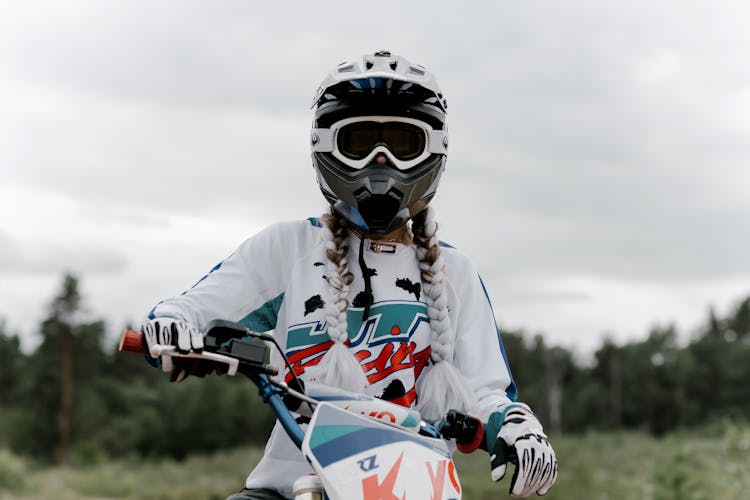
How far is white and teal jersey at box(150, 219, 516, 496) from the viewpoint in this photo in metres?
3.10

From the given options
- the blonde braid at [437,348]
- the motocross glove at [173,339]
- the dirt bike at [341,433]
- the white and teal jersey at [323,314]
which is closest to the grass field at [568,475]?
the white and teal jersey at [323,314]

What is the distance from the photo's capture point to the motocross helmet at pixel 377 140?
311 cm

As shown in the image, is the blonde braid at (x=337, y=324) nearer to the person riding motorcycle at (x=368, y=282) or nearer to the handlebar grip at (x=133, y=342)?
the person riding motorcycle at (x=368, y=282)

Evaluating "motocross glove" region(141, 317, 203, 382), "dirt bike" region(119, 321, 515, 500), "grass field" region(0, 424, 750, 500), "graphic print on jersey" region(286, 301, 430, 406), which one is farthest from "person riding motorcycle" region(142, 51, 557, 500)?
"grass field" region(0, 424, 750, 500)

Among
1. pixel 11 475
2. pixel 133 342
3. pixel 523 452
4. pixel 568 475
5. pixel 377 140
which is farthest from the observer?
pixel 568 475

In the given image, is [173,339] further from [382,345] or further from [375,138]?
[375,138]

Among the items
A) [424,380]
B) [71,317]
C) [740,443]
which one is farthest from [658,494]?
[71,317]

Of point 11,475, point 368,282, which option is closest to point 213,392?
point 11,475

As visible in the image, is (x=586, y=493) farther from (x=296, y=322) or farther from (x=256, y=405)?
(x=256, y=405)

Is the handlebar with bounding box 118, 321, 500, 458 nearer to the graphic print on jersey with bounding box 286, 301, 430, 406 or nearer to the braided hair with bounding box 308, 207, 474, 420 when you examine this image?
the braided hair with bounding box 308, 207, 474, 420

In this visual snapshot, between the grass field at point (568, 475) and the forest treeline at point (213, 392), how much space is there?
214 centimetres

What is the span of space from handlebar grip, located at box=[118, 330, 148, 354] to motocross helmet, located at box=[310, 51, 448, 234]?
0.95 m

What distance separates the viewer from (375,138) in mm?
3178

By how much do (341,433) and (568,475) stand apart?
25.1m
